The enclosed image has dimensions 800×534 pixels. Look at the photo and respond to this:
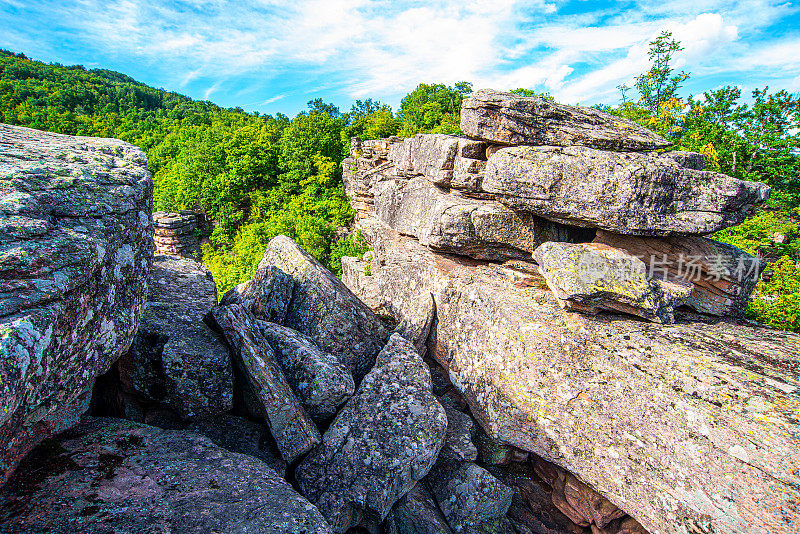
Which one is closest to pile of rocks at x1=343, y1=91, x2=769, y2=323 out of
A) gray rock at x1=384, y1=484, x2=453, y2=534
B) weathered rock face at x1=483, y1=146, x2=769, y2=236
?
weathered rock face at x1=483, y1=146, x2=769, y2=236

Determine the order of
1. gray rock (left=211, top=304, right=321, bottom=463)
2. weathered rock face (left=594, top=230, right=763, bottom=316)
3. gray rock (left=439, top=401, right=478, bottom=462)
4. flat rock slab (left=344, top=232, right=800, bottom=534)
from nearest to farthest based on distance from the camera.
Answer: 1. flat rock slab (left=344, top=232, right=800, bottom=534)
2. gray rock (left=211, top=304, right=321, bottom=463)
3. gray rock (left=439, top=401, right=478, bottom=462)
4. weathered rock face (left=594, top=230, right=763, bottom=316)

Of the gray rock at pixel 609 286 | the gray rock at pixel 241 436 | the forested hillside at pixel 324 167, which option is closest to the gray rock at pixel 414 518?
the gray rock at pixel 241 436

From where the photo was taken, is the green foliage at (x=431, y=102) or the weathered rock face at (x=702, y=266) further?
the green foliage at (x=431, y=102)

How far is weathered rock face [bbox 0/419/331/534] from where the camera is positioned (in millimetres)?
3465

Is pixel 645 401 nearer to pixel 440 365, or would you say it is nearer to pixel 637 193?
pixel 637 193

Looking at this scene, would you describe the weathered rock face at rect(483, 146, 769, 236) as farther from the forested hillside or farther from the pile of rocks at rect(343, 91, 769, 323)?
the forested hillside

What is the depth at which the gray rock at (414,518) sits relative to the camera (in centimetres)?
604

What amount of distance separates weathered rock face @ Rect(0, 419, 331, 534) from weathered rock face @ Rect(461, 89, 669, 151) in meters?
8.85

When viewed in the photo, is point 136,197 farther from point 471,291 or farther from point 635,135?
point 635,135

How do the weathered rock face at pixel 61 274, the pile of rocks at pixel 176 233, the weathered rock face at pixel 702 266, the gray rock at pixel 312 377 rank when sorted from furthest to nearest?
the pile of rocks at pixel 176 233 < the weathered rock face at pixel 702 266 < the gray rock at pixel 312 377 < the weathered rock face at pixel 61 274

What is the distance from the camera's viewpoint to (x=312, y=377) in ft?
20.5

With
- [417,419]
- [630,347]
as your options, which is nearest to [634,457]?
[630,347]

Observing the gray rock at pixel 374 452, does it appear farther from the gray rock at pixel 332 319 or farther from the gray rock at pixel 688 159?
the gray rock at pixel 688 159

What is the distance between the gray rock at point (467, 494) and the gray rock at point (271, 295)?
464 centimetres
